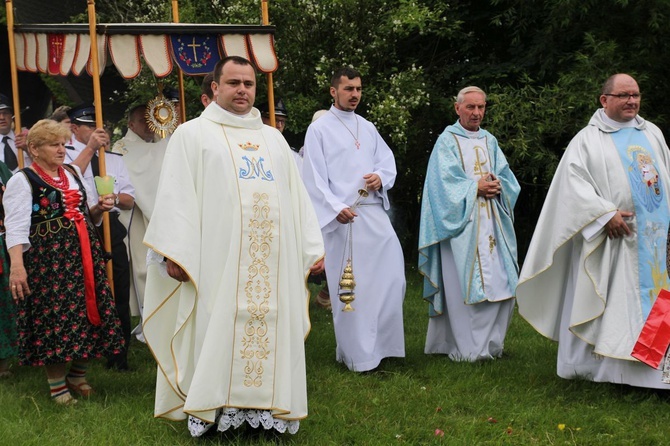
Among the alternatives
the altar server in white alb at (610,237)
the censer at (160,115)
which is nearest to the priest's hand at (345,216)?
the altar server in white alb at (610,237)

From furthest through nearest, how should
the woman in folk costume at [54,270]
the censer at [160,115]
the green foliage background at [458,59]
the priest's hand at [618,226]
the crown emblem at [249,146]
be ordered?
the green foliage background at [458,59], the censer at [160,115], the priest's hand at [618,226], the woman in folk costume at [54,270], the crown emblem at [249,146]

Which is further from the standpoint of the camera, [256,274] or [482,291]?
[482,291]

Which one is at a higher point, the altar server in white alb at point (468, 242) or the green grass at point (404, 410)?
the altar server in white alb at point (468, 242)

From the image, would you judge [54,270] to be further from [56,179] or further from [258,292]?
[258,292]

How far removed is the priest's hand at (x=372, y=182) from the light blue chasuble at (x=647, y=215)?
1.86 metres

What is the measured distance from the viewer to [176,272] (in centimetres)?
536

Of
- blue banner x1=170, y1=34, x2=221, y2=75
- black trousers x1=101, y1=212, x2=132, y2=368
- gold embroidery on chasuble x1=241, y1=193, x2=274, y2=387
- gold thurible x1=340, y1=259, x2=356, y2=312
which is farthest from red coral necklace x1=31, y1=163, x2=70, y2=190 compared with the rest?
gold thurible x1=340, y1=259, x2=356, y2=312

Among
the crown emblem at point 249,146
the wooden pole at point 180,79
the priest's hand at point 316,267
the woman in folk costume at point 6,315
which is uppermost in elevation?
the wooden pole at point 180,79

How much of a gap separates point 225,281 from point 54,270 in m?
1.50

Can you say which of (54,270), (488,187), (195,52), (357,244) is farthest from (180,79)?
(488,187)

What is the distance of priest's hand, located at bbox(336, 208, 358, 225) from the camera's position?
24.4ft

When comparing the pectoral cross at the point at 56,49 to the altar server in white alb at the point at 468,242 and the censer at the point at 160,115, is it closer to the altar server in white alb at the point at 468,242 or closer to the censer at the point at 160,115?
the censer at the point at 160,115

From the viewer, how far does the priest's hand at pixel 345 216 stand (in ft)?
24.4

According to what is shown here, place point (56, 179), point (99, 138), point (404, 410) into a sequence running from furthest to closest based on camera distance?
point (99, 138) < point (56, 179) < point (404, 410)
